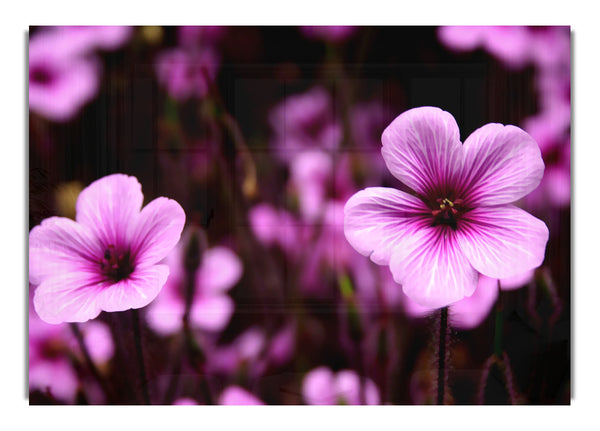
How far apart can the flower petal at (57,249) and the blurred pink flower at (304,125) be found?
42 centimetres

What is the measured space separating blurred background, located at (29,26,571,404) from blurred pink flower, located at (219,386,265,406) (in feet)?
0.04

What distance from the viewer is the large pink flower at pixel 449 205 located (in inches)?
59.3

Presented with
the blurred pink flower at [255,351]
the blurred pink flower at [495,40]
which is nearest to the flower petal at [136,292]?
the blurred pink flower at [255,351]

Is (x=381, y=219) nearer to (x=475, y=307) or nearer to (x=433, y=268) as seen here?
(x=433, y=268)

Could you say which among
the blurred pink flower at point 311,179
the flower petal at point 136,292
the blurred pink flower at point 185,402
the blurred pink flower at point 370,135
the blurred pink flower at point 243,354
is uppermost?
the blurred pink flower at point 370,135

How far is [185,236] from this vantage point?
5.03ft

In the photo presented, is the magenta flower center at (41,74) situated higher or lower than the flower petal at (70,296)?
higher

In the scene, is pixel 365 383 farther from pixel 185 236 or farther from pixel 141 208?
pixel 141 208

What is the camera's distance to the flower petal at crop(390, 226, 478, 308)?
1.50m

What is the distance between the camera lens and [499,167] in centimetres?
151

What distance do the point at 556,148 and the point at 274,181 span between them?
55 centimetres

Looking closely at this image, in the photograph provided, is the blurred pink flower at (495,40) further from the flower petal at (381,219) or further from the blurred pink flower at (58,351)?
the blurred pink flower at (58,351)

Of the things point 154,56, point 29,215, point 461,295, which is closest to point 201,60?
point 154,56

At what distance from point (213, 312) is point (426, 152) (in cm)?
51
